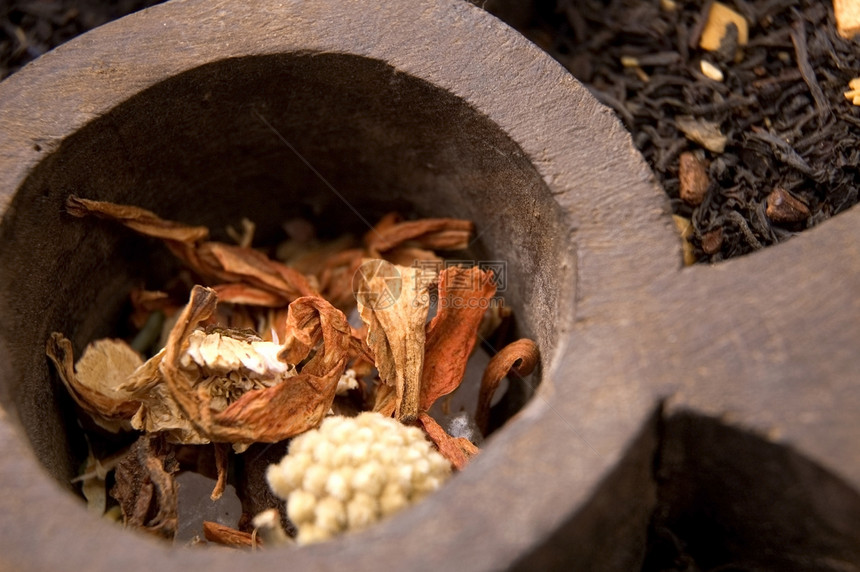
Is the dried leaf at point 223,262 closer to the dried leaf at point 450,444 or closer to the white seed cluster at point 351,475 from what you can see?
the dried leaf at point 450,444

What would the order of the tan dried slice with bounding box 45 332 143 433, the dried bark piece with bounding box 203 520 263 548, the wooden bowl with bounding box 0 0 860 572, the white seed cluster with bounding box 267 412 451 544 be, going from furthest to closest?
the tan dried slice with bounding box 45 332 143 433
the dried bark piece with bounding box 203 520 263 548
the white seed cluster with bounding box 267 412 451 544
the wooden bowl with bounding box 0 0 860 572

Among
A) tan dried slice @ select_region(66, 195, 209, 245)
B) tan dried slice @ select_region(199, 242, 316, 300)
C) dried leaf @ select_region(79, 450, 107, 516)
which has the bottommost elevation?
dried leaf @ select_region(79, 450, 107, 516)

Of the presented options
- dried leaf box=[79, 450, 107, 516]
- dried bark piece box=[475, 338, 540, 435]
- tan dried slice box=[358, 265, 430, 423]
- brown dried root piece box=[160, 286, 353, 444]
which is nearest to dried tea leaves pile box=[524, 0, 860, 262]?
dried bark piece box=[475, 338, 540, 435]

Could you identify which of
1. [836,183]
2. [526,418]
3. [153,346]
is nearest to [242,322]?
[153,346]

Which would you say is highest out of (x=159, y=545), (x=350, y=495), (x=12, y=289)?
(x=12, y=289)

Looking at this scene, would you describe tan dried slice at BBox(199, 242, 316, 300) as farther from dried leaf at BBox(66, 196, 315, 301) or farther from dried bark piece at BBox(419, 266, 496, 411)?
dried bark piece at BBox(419, 266, 496, 411)

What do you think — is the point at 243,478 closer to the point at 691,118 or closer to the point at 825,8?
the point at 691,118
